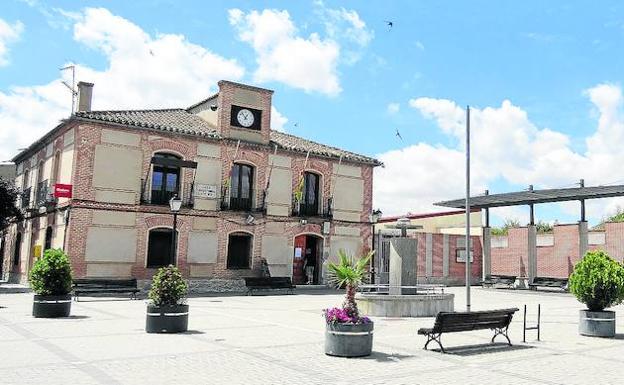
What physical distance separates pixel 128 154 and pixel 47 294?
1007 centimetres

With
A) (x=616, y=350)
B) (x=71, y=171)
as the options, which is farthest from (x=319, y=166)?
(x=616, y=350)

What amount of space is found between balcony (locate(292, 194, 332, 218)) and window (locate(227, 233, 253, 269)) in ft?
9.07

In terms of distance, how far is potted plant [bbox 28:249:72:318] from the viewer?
1357cm

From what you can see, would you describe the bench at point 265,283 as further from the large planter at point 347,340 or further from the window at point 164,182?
the large planter at point 347,340

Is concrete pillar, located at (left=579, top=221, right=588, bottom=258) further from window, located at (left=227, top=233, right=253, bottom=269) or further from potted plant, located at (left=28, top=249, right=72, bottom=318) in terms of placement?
potted plant, located at (left=28, top=249, right=72, bottom=318)

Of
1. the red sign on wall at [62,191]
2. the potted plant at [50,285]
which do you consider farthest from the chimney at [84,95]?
the potted plant at [50,285]

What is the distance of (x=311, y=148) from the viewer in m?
28.4

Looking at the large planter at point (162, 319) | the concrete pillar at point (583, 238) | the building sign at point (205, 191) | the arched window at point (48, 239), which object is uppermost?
the building sign at point (205, 191)

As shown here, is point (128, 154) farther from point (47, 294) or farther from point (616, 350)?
point (616, 350)

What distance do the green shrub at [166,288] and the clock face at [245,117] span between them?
50.0ft

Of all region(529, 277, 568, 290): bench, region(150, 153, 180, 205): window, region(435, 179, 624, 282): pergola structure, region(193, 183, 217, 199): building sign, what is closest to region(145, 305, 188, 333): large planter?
region(150, 153, 180, 205): window

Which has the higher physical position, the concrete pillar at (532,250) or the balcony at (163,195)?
the balcony at (163,195)

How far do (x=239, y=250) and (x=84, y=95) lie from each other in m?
9.98

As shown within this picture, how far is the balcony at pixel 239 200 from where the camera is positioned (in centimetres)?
2497
